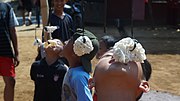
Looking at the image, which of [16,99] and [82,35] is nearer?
[82,35]

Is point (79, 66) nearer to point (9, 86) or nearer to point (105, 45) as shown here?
point (105, 45)

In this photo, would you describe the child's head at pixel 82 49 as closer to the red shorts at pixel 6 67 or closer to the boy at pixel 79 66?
the boy at pixel 79 66

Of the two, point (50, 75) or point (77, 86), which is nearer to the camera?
point (77, 86)

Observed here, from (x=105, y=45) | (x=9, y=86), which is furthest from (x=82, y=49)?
(x=9, y=86)

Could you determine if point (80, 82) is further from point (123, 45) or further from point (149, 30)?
point (149, 30)

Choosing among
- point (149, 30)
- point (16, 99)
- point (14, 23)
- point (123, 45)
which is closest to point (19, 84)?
point (16, 99)

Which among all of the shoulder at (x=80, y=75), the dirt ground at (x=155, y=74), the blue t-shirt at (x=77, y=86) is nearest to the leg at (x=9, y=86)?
the dirt ground at (x=155, y=74)

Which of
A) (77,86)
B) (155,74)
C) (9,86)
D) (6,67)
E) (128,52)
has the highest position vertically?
(128,52)

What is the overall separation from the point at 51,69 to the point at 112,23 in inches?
444

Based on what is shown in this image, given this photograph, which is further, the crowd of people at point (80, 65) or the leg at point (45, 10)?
the leg at point (45, 10)

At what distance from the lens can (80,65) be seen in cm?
290

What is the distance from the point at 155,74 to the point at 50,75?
4.12 metres

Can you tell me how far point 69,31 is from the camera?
4.83 meters

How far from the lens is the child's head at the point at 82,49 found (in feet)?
8.92
